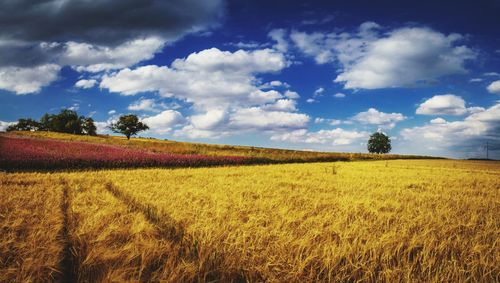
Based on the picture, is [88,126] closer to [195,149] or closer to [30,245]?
[195,149]

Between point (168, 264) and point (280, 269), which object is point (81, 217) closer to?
point (168, 264)

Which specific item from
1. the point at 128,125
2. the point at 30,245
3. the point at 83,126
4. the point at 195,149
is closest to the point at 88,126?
the point at 83,126

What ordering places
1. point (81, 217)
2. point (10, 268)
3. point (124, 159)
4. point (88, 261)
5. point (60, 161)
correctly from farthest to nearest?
point (124, 159), point (60, 161), point (81, 217), point (88, 261), point (10, 268)

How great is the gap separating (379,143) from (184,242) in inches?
4134

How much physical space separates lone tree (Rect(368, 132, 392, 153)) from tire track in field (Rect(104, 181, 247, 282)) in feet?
339

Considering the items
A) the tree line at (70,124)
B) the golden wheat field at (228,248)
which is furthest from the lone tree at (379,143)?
the golden wheat field at (228,248)

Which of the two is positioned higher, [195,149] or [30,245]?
[195,149]

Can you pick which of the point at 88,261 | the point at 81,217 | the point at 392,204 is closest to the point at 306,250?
the point at 88,261


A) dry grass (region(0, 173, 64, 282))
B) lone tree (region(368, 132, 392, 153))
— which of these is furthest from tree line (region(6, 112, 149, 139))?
lone tree (region(368, 132, 392, 153))

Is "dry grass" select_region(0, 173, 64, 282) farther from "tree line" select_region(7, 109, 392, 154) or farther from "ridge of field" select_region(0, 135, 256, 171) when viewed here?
"tree line" select_region(7, 109, 392, 154)

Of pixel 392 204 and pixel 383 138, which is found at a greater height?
pixel 383 138

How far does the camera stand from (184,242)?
287cm

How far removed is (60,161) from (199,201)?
39.5ft

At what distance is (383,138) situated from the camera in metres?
98.8
